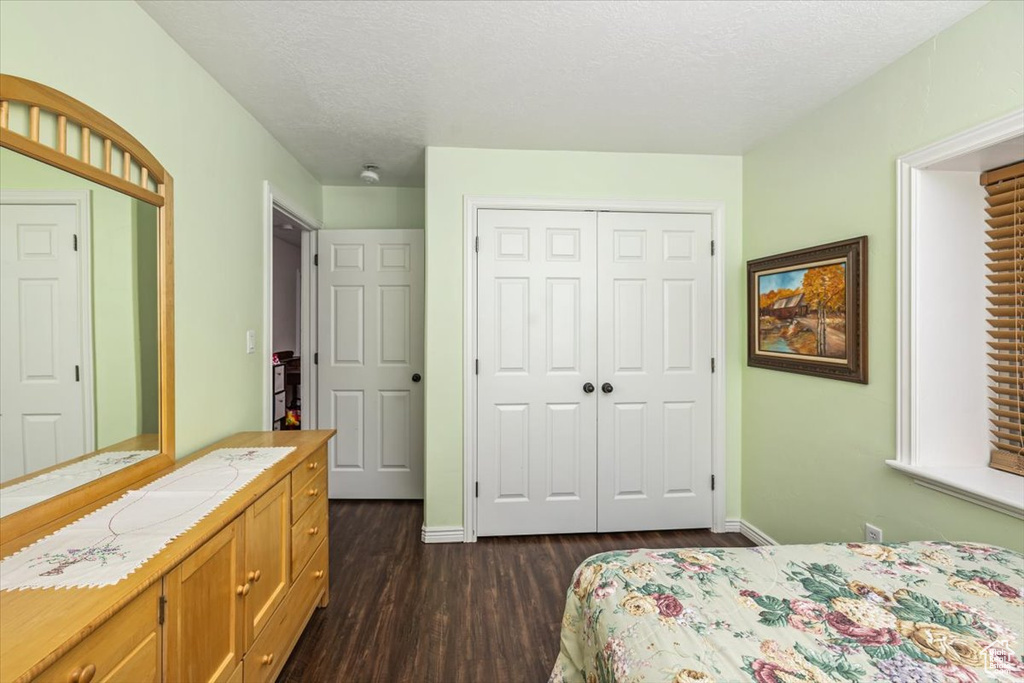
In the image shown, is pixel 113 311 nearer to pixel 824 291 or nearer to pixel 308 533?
pixel 308 533

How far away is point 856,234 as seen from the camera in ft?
6.79

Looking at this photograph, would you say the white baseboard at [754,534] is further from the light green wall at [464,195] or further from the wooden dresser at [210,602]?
the wooden dresser at [210,602]

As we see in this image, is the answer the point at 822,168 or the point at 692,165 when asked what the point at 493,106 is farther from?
the point at 822,168

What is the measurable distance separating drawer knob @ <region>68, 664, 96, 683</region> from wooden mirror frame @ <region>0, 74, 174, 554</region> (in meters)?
0.46

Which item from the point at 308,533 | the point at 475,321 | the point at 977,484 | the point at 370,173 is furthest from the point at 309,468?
the point at 977,484

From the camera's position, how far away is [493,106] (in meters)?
2.27

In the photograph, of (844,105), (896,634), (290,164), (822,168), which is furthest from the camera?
(290,164)

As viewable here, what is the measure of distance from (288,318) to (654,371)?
422cm

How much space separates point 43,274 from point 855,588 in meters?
2.23

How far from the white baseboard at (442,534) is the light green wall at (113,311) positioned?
176 centimetres

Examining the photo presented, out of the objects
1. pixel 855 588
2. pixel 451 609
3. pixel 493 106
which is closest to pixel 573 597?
pixel 855 588

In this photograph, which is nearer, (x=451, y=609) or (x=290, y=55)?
(x=290, y=55)

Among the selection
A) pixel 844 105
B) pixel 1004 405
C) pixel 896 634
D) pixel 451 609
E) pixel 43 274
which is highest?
pixel 844 105

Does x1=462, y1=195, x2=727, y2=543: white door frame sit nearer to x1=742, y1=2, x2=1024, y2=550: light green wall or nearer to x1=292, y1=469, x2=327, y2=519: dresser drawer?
x1=742, y1=2, x2=1024, y2=550: light green wall
